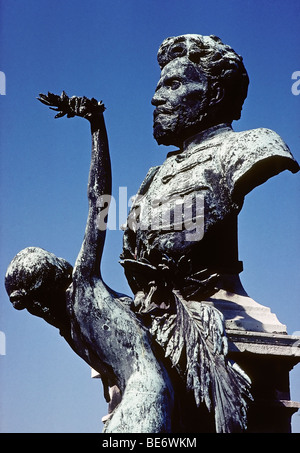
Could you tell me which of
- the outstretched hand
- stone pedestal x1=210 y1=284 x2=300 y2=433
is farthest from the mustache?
stone pedestal x1=210 y1=284 x2=300 y2=433

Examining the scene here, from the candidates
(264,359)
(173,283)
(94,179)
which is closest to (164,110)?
(94,179)

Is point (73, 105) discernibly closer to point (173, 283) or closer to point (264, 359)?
point (173, 283)

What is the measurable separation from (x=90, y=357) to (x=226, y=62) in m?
2.43

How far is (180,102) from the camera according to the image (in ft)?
25.5

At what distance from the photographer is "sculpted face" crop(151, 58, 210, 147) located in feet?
25.5

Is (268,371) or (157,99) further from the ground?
(157,99)

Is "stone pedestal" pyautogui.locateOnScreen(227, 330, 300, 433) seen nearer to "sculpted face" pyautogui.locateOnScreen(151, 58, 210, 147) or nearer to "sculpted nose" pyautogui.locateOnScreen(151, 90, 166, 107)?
"sculpted face" pyautogui.locateOnScreen(151, 58, 210, 147)

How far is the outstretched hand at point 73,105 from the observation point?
736cm

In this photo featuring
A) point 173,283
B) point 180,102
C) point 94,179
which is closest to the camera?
point 173,283

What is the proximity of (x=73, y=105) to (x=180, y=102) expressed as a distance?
0.86m

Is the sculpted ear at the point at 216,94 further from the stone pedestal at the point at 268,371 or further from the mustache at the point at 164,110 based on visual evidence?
the stone pedestal at the point at 268,371

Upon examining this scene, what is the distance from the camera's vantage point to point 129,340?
7.06 m
